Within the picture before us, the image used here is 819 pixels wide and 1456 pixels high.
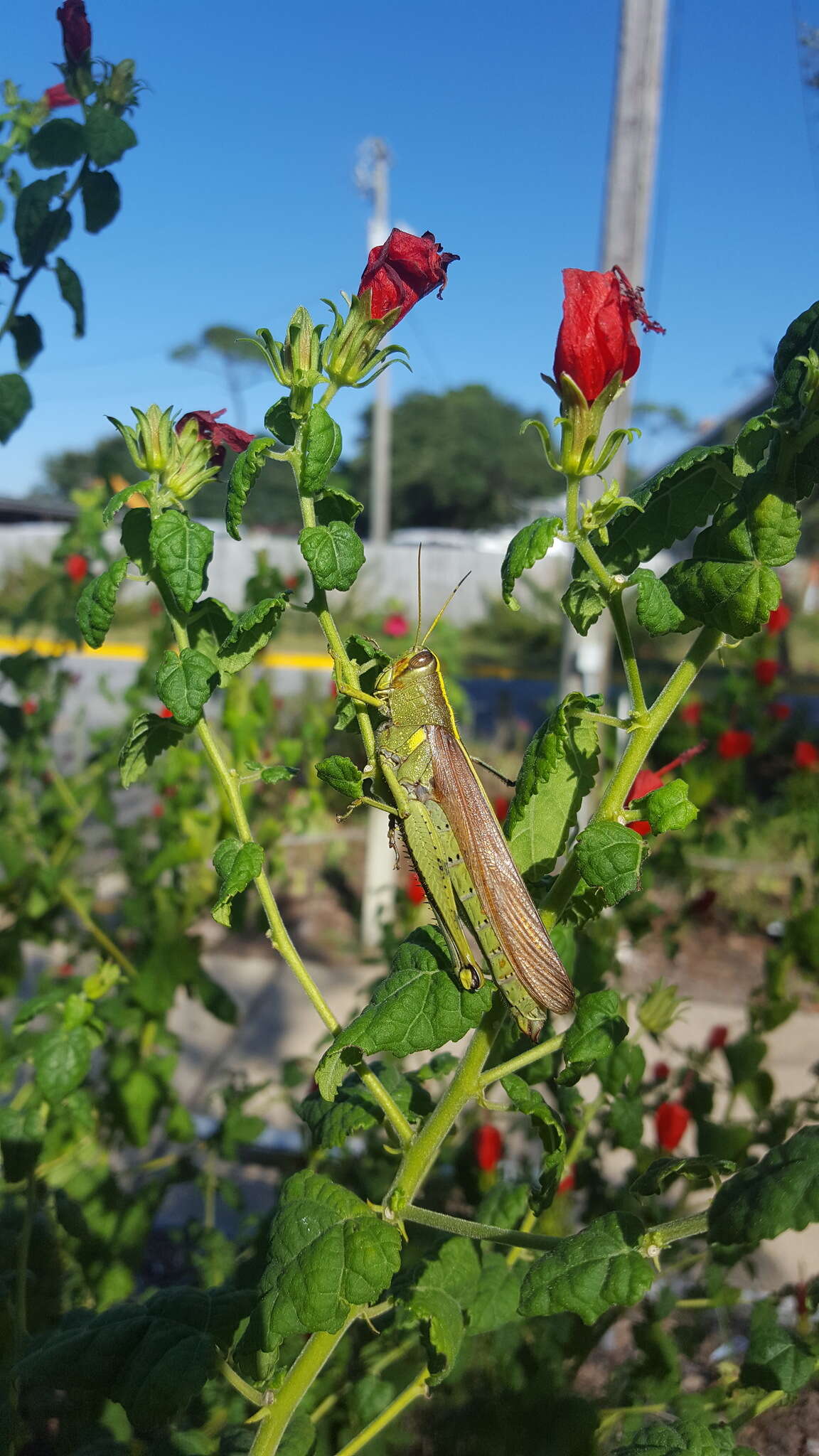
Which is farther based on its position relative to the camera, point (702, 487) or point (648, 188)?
point (648, 188)

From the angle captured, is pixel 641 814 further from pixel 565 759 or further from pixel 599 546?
pixel 599 546

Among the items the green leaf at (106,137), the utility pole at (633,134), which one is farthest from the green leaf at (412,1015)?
the utility pole at (633,134)

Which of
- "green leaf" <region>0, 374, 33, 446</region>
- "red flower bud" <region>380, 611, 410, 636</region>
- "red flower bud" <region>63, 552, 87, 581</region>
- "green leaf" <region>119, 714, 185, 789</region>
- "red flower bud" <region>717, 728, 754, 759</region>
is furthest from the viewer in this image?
"red flower bud" <region>380, 611, 410, 636</region>

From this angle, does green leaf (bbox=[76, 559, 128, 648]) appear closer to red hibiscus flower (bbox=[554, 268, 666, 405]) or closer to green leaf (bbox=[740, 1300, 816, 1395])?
red hibiscus flower (bbox=[554, 268, 666, 405])

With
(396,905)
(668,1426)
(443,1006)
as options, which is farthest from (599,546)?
(396,905)

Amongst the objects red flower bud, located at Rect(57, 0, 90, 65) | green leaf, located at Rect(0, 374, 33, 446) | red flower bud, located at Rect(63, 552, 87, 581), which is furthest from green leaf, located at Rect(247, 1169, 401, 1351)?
red flower bud, located at Rect(63, 552, 87, 581)

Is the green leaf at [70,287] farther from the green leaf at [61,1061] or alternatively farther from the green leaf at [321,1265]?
the green leaf at [321,1265]
